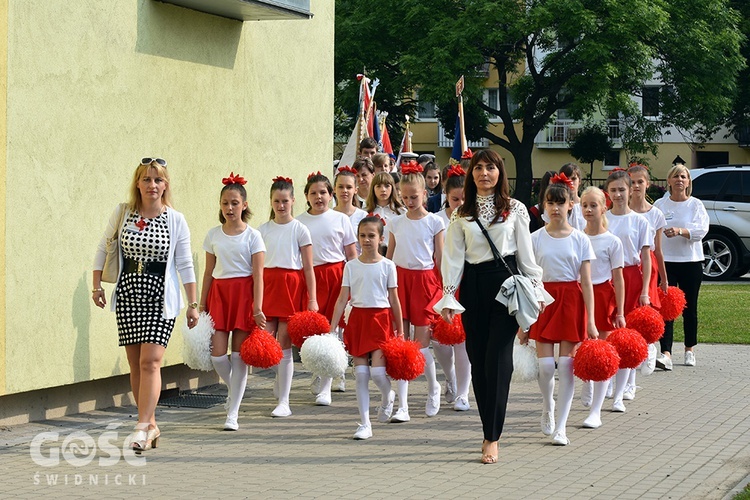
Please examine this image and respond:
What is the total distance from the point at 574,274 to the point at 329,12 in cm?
530

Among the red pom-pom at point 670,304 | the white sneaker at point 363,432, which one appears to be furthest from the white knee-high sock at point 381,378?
the red pom-pom at point 670,304

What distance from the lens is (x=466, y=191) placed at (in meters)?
8.51

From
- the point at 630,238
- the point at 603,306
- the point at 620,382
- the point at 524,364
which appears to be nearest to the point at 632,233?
the point at 630,238

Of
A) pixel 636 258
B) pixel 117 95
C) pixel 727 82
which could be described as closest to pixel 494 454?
pixel 636 258

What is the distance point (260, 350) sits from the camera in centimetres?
927

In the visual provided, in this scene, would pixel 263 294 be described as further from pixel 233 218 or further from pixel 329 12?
pixel 329 12

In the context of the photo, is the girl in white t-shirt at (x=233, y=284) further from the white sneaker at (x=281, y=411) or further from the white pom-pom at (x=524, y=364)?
the white pom-pom at (x=524, y=364)

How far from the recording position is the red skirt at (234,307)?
9570 mm

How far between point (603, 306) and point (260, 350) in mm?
2833

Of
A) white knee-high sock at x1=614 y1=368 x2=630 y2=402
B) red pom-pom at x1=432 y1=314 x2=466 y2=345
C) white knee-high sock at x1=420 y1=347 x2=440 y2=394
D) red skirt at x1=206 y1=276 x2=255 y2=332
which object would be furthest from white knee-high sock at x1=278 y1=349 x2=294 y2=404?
white knee-high sock at x1=614 y1=368 x2=630 y2=402

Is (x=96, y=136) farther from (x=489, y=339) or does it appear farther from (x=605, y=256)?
(x=605, y=256)

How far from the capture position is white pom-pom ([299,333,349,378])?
30.5 feet

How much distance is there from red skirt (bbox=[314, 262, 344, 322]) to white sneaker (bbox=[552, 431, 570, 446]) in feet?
8.70

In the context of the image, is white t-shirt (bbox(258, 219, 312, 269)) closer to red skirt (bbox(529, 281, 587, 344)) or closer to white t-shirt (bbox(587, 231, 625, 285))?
red skirt (bbox(529, 281, 587, 344))
